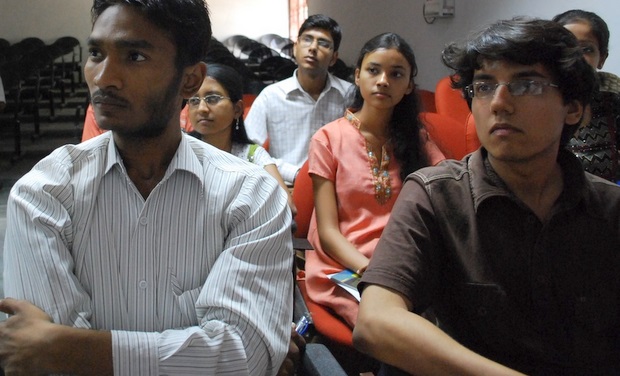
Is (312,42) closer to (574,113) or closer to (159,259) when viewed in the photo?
(574,113)

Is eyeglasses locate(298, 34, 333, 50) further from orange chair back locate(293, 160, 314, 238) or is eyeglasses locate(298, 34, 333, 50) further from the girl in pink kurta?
orange chair back locate(293, 160, 314, 238)

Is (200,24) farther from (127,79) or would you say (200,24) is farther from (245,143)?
(245,143)

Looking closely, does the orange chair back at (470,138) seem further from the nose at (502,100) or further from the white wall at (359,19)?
the nose at (502,100)

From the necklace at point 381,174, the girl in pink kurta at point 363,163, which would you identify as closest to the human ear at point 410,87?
the girl in pink kurta at point 363,163

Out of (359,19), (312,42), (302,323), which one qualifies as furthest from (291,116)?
(359,19)

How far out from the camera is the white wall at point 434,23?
9.71 feet

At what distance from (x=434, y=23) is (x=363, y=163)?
3.10 meters

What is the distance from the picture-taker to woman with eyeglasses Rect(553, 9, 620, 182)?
6.97 ft

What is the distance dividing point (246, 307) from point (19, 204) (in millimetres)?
409

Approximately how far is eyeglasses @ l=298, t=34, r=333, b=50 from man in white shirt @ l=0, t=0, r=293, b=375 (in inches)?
86.4

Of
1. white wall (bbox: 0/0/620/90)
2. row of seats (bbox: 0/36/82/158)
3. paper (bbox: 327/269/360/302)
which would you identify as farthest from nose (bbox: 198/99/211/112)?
row of seats (bbox: 0/36/82/158)

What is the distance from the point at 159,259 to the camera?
1062mm

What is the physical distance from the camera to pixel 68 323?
973mm

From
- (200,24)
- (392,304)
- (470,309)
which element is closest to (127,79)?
(200,24)
